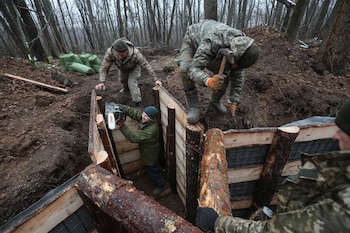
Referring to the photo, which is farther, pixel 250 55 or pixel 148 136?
pixel 148 136

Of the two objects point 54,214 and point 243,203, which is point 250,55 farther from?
point 54,214

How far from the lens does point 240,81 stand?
3584 mm

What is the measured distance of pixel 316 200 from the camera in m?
1.20

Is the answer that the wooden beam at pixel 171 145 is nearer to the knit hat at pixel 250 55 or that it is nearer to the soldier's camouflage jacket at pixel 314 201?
the knit hat at pixel 250 55

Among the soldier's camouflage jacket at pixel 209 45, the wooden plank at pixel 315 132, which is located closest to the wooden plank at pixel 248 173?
the wooden plank at pixel 315 132

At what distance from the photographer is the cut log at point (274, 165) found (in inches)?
103

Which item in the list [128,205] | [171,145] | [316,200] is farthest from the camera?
[171,145]

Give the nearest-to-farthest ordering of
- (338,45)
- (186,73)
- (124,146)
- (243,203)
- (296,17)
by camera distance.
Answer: (186,73)
(243,203)
(124,146)
(338,45)
(296,17)

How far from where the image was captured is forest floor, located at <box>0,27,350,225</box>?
9.15 feet

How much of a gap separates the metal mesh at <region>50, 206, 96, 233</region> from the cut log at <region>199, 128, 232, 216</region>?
3.91 ft

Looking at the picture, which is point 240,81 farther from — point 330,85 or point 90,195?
point 330,85

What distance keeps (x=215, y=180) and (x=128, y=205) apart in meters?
0.77

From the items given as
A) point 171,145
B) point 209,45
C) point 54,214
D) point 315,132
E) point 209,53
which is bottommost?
point 171,145

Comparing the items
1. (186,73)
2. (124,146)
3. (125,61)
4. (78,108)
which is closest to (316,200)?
(186,73)
